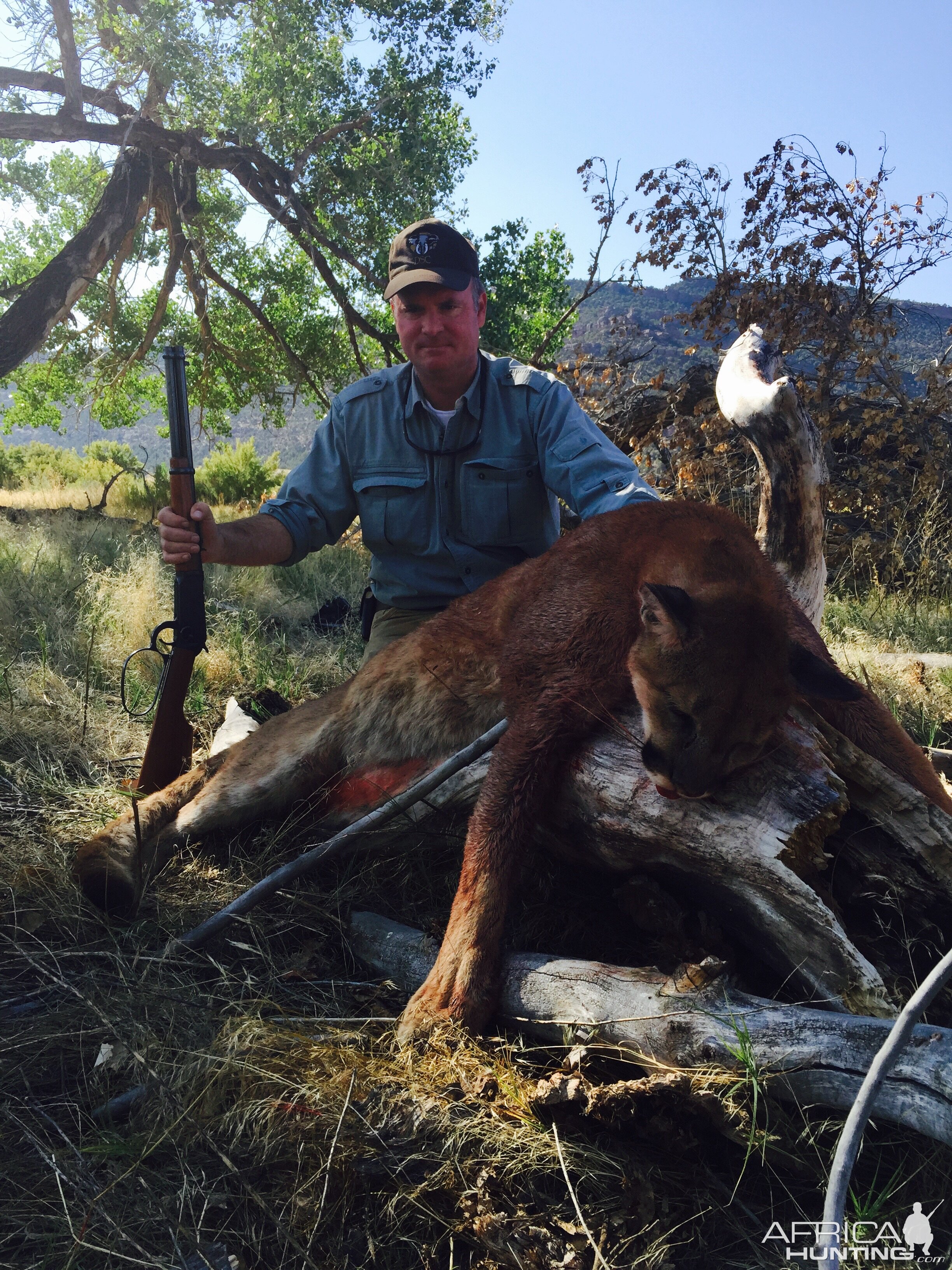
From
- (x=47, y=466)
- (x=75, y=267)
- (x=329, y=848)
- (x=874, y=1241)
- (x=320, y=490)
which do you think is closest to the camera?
(x=874, y=1241)

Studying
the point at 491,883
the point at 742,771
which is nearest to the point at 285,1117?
the point at 491,883

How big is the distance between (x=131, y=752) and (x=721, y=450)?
22.7 ft

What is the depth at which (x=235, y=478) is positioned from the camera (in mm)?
19219

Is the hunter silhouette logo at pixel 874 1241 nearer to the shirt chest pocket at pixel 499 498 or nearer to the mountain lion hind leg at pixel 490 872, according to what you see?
the mountain lion hind leg at pixel 490 872

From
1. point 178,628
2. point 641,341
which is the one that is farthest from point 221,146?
point 178,628

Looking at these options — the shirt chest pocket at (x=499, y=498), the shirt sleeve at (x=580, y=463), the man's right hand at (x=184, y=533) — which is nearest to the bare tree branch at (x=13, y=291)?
the man's right hand at (x=184, y=533)

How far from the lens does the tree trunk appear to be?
32.9 ft

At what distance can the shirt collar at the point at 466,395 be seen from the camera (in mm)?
4383

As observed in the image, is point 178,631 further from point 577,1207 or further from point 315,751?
point 577,1207

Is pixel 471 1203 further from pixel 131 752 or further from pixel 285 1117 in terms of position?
pixel 131 752

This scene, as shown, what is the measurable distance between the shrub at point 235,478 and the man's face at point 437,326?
15279mm

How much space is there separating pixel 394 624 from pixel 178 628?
126 centimetres

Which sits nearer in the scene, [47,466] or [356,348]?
[356,348]

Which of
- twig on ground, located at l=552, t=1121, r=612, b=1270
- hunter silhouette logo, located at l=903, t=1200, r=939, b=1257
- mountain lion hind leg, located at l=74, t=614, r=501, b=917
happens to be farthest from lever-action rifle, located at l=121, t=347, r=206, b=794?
hunter silhouette logo, located at l=903, t=1200, r=939, b=1257
